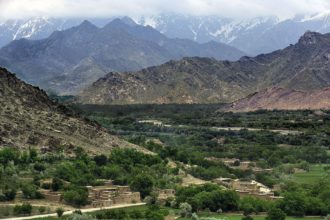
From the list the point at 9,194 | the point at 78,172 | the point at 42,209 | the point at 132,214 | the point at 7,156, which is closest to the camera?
the point at 132,214

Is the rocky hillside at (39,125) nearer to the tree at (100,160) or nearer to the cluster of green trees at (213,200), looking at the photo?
the tree at (100,160)

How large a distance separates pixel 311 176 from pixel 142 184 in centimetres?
3034

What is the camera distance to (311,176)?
10338 cm

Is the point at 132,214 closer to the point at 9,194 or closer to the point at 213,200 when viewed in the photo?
the point at 213,200

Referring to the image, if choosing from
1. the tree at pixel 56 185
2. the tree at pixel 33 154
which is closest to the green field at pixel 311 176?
the tree at pixel 33 154

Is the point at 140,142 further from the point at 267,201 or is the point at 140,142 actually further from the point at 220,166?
the point at 267,201

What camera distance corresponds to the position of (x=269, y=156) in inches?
4877

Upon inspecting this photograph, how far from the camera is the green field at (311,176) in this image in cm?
9856

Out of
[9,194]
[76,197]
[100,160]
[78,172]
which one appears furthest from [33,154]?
[76,197]

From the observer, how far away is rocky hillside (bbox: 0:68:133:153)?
97.7 metres

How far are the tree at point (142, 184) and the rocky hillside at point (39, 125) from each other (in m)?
18.1

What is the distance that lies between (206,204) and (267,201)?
263 inches

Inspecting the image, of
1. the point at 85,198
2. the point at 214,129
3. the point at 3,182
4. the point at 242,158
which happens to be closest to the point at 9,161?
the point at 3,182

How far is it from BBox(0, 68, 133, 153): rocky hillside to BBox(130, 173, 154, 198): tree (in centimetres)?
1814
